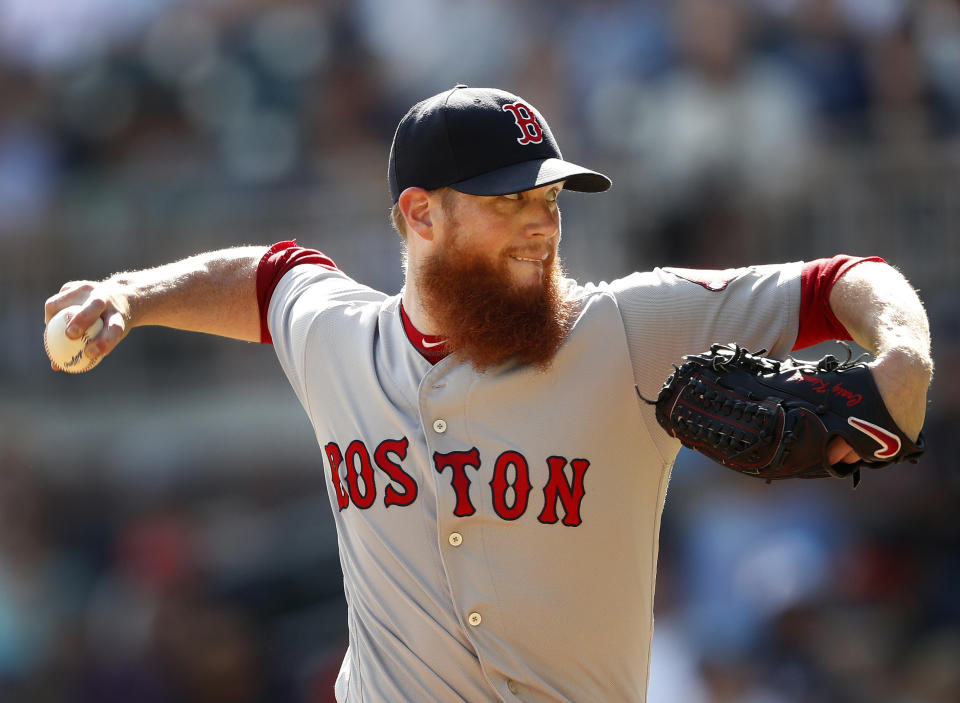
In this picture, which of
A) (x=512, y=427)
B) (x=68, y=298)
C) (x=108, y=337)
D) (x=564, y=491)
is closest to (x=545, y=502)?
(x=564, y=491)

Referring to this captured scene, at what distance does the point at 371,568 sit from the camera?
7.97ft

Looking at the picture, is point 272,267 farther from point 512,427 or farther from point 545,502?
point 545,502

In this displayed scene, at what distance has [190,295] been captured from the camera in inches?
108

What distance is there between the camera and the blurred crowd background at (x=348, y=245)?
5441mm

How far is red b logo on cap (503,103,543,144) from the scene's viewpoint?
2438 millimetres

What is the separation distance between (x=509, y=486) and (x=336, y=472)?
412mm

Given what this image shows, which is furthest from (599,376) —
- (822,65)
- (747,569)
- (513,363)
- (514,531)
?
(822,65)

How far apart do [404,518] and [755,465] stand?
73 centimetres

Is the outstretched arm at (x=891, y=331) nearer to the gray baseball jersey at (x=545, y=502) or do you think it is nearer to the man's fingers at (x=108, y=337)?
the gray baseball jersey at (x=545, y=502)

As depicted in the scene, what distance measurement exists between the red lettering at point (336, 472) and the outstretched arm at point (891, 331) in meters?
1.02

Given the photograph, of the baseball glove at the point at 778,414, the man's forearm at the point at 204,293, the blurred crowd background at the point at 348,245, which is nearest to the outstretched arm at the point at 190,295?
the man's forearm at the point at 204,293

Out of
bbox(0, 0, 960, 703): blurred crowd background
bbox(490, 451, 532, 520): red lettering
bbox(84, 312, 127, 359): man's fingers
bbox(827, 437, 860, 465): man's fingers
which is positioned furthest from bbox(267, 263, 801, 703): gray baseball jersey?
bbox(0, 0, 960, 703): blurred crowd background

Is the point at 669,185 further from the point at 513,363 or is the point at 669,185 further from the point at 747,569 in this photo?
the point at 513,363

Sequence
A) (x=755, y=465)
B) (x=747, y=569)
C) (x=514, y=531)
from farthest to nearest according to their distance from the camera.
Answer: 1. (x=747, y=569)
2. (x=514, y=531)
3. (x=755, y=465)
